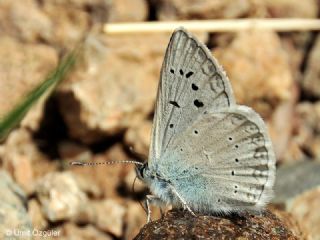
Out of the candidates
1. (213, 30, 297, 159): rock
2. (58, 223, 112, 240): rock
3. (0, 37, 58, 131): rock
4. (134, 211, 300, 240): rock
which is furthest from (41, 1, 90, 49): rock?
(134, 211, 300, 240): rock

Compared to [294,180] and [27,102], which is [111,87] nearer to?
[294,180]

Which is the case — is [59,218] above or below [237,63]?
below

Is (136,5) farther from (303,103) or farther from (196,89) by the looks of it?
(196,89)

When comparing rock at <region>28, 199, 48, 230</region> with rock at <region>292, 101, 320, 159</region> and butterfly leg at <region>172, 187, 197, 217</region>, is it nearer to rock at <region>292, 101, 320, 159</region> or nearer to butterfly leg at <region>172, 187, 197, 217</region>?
butterfly leg at <region>172, 187, 197, 217</region>

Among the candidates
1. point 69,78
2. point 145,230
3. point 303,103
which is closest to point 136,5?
point 69,78

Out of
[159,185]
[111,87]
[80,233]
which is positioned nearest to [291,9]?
[111,87]
